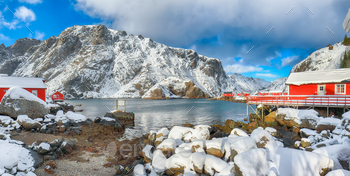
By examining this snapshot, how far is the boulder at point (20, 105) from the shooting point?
59.2ft

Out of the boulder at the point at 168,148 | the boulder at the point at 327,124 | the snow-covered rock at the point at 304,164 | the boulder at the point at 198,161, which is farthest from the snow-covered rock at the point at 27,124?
the boulder at the point at 327,124

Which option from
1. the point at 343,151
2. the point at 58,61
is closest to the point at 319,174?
the point at 343,151

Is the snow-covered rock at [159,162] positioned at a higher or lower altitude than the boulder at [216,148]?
lower

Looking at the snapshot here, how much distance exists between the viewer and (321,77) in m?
24.6

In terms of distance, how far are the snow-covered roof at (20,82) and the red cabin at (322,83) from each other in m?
50.3

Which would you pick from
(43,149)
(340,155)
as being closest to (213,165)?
(340,155)

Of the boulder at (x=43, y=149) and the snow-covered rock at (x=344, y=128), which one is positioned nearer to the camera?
the boulder at (x=43, y=149)

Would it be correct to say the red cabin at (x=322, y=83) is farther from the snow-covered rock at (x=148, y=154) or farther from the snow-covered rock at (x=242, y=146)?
the snow-covered rock at (x=148, y=154)

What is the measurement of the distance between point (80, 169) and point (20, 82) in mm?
39104

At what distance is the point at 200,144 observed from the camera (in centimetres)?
859

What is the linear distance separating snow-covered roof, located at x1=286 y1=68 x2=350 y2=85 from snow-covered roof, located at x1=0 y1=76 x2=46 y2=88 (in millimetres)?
50591

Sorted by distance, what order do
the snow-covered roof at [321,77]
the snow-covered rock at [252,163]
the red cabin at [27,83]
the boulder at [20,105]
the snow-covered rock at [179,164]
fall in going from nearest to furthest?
the snow-covered rock at [252,163] → the snow-covered rock at [179,164] → the boulder at [20,105] → the snow-covered roof at [321,77] → the red cabin at [27,83]

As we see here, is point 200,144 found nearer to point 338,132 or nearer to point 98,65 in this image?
point 338,132

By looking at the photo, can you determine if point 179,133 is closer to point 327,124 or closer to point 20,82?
point 327,124
